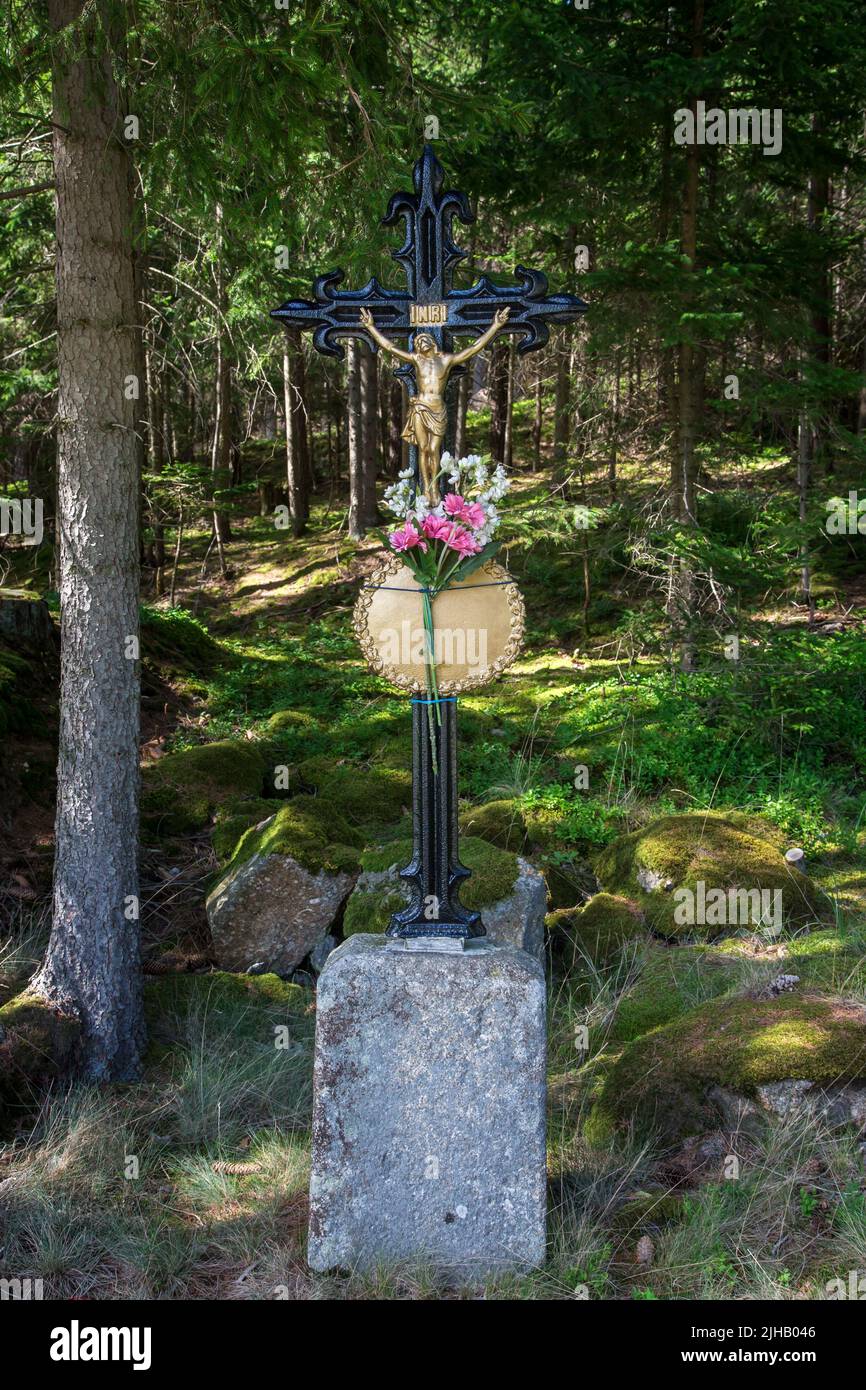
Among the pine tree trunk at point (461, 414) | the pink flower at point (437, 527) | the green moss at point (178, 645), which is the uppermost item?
the pine tree trunk at point (461, 414)

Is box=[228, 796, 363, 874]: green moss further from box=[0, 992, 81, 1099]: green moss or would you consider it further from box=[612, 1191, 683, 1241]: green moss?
box=[612, 1191, 683, 1241]: green moss

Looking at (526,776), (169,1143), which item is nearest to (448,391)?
(169,1143)

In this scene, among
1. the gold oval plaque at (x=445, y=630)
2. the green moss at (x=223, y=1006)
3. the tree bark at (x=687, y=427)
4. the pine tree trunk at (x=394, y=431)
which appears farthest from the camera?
the pine tree trunk at (x=394, y=431)

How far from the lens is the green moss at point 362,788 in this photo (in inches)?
326

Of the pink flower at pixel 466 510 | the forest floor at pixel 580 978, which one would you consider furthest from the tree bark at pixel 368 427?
the pink flower at pixel 466 510

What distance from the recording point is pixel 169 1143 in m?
4.69

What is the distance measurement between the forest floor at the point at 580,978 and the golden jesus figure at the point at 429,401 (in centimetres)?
255

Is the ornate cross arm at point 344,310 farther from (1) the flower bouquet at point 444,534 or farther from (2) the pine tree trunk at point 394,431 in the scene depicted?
(2) the pine tree trunk at point 394,431

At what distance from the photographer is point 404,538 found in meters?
3.89

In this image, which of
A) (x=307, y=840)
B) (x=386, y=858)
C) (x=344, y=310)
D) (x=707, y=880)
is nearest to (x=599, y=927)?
(x=707, y=880)

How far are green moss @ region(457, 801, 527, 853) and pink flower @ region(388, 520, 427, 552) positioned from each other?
3869 millimetres

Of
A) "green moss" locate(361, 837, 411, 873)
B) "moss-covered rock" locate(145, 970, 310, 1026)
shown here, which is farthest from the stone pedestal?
"green moss" locate(361, 837, 411, 873)

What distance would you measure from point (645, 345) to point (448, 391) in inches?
268
